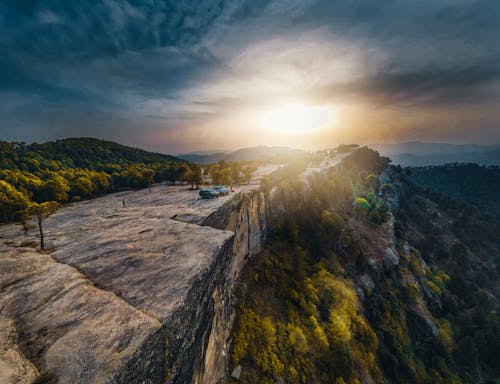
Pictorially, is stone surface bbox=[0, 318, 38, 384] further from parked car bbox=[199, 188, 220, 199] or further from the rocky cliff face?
parked car bbox=[199, 188, 220, 199]

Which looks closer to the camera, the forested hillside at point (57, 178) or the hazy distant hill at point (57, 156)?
the forested hillside at point (57, 178)

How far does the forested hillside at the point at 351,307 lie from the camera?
30.4 m

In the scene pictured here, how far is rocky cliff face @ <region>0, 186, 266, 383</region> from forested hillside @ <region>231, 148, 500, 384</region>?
9.25 meters

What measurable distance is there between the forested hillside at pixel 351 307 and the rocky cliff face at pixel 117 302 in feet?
30.3

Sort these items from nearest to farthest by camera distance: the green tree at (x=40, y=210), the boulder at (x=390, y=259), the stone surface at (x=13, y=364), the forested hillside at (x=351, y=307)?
the stone surface at (x=13, y=364) → the green tree at (x=40, y=210) → the forested hillside at (x=351, y=307) → the boulder at (x=390, y=259)

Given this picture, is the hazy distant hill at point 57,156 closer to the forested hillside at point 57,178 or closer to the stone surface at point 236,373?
the forested hillside at point 57,178

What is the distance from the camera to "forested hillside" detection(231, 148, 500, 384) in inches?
1198

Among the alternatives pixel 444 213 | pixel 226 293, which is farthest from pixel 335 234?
pixel 444 213

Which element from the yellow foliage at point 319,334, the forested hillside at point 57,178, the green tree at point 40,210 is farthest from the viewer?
the forested hillside at point 57,178

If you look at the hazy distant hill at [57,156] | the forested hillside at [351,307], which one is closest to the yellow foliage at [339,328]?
the forested hillside at [351,307]

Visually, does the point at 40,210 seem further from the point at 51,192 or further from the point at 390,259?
the point at 390,259

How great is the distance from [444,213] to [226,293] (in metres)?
161

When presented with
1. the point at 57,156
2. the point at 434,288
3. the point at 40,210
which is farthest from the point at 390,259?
the point at 57,156

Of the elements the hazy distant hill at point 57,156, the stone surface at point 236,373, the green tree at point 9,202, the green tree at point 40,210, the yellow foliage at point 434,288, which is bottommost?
the yellow foliage at point 434,288
